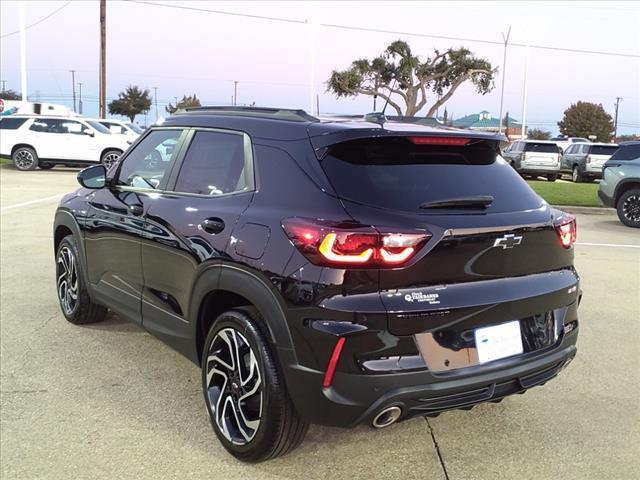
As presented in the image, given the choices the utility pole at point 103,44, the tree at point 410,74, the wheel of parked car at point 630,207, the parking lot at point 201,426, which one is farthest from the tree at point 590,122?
the parking lot at point 201,426

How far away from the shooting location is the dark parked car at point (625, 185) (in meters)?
11.7

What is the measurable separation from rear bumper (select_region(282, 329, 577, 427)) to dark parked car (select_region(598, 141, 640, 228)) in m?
10.3

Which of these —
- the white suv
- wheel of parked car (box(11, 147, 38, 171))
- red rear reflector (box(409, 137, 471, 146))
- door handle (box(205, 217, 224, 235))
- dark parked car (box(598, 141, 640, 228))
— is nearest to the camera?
red rear reflector (box(409, 137, 471, 146))

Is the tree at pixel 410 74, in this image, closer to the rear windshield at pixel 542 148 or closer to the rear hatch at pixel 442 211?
the rear windshield at pixel 542 148

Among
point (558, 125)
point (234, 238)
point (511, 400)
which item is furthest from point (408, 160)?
point (558, 125)

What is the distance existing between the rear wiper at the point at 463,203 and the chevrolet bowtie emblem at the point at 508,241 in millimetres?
182

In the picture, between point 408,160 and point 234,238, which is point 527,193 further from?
point 234,238

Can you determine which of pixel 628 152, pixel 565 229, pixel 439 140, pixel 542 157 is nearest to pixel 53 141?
pixel 628 152

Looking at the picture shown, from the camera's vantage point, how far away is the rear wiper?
9.10 feet

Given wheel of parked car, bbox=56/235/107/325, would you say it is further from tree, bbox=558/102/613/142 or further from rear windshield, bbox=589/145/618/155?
tree, bbox=558/102/613/142

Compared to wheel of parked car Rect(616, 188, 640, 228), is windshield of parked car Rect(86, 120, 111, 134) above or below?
above

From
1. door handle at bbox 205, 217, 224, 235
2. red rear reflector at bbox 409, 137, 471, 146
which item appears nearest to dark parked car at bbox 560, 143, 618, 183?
red rear reflector at bbox 409, 137, 471, 146

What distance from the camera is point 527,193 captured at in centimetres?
325

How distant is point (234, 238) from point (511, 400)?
2.08 metres
